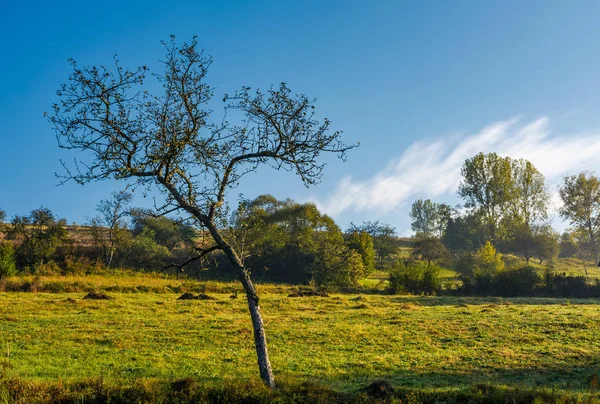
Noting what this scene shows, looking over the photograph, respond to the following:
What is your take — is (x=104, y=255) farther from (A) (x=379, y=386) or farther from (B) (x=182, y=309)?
(A) (x=379, y=386)

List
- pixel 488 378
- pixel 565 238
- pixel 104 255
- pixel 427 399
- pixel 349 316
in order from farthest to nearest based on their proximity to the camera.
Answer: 1. pixel 565 238
2. pixel 104 255
3. pixel 349 316
4. pixel 488 378
5. pixel 427 399

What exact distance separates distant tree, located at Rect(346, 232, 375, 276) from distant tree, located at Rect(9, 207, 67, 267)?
41310 mm

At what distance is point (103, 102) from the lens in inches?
395

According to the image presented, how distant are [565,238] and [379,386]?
130m

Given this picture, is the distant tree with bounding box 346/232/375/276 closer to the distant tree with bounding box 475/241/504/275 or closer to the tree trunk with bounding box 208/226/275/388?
the distant tree with bounding box 475/241/504/275

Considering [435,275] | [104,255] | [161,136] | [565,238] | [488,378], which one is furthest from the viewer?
[565,238]

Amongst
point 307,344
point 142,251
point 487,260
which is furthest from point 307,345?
point 487,260

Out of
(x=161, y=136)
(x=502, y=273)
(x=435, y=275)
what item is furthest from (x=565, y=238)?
(x=161, y=136)

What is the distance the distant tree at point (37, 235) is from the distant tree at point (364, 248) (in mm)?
41310

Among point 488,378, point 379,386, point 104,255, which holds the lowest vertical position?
point 488,378

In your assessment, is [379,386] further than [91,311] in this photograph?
No

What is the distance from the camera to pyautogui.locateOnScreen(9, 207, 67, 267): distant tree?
167ft

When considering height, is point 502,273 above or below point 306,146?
below

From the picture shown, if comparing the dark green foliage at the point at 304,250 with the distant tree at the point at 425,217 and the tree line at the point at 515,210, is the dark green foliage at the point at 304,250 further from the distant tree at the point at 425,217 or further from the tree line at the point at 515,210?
the distant tree at the point at 425,217
